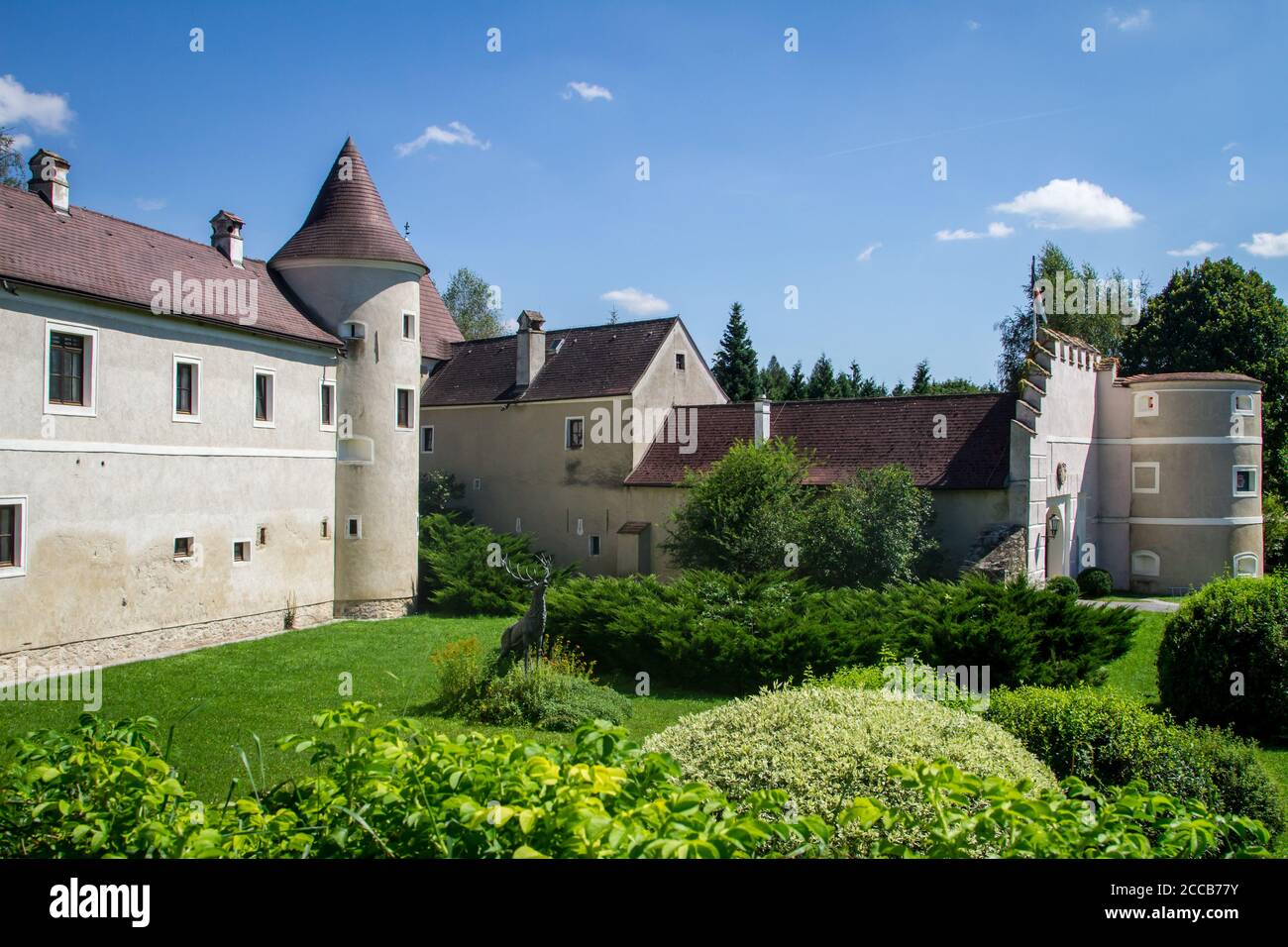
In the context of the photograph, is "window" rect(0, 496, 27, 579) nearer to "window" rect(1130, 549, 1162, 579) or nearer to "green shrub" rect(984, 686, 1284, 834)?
"green shrub" rect(984, 686, 1284, 834)

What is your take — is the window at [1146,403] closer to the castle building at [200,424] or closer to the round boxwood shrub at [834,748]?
the castle building at [200,424]

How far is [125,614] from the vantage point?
21.0 m

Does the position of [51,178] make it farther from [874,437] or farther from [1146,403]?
[1146,403]

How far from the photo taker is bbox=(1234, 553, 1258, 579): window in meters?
31.5

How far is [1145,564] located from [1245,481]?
14.2ft

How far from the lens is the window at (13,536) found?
18281mm

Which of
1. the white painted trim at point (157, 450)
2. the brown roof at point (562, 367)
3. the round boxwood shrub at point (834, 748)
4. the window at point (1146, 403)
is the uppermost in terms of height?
the brown roof at point (562, 367)

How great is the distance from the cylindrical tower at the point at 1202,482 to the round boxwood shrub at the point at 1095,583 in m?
2.93

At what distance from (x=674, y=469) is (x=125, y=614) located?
60.8ft

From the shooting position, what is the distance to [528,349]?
3716cm

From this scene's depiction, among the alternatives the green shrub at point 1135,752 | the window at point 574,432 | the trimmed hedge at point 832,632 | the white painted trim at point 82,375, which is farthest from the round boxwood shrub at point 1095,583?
the white painted trim at point 82,375
